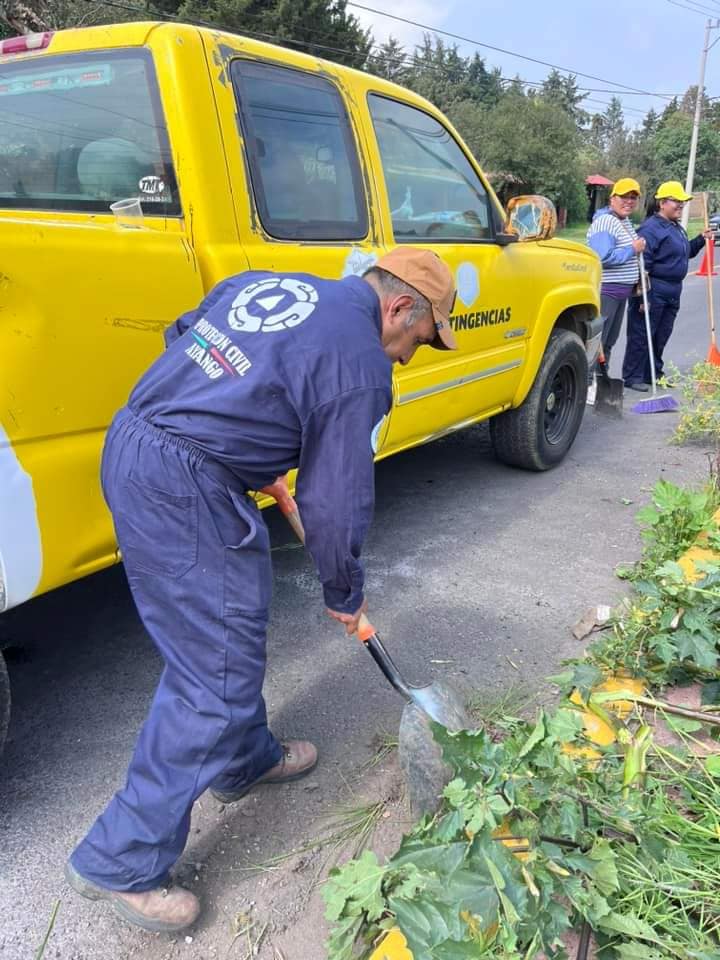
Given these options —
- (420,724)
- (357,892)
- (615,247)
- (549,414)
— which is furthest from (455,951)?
(615,247)

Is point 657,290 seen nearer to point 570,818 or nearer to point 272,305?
point 272,305

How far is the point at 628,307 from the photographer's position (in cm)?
765

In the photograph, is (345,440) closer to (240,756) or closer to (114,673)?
(240,756)

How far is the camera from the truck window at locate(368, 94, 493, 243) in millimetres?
3438

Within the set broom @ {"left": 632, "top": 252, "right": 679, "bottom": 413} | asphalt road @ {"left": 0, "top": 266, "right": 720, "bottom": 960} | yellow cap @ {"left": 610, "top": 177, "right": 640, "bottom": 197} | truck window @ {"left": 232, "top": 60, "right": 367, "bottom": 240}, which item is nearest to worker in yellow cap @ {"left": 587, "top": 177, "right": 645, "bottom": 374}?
yellow cap @ {"left": 610, "top": 177, "right": 640, "bottom": 197}

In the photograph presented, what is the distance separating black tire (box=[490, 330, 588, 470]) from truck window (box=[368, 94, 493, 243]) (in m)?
1.11

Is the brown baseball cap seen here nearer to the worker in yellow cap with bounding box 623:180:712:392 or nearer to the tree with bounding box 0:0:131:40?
the worker in yellow cap with bounding box 623:180:712:392

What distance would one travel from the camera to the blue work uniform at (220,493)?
1.75 metres

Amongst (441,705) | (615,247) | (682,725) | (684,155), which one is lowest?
(682,725)

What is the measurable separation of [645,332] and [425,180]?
4.33 meters

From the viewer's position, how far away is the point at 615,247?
22.3 ft

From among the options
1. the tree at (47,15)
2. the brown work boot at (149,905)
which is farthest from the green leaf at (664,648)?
the tree at (47,15)

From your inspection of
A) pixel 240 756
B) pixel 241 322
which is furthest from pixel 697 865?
pixel 241 322

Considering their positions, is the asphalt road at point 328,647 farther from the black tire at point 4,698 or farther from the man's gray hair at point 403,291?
the man's gray hair at point 403,291
